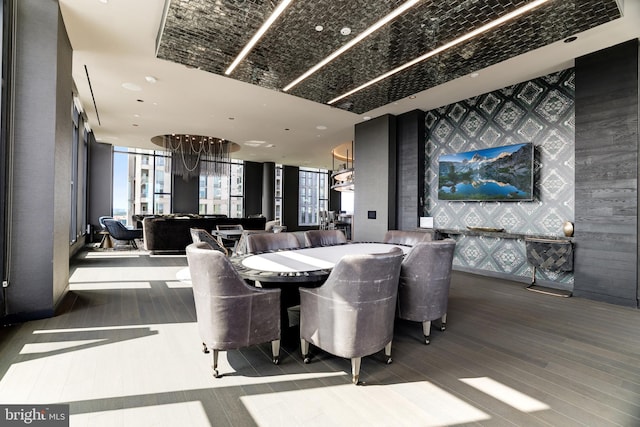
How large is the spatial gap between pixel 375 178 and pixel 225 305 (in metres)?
5.66

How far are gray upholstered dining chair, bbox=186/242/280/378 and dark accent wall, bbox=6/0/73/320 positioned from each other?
7.83ft

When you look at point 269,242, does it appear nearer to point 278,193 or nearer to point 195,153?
point 195,153

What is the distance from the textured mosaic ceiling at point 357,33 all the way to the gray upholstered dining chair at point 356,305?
2.70m

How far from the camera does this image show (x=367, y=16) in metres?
3.27

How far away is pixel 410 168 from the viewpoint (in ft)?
22.5

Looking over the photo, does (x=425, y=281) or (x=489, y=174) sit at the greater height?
(x=489, y=174)

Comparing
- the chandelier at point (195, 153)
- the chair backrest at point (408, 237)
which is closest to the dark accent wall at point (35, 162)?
the chair backrest at point (408, 237)

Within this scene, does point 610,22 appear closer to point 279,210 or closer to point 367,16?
point 367,16

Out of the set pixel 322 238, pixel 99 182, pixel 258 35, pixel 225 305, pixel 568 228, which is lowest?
pixel 225 305

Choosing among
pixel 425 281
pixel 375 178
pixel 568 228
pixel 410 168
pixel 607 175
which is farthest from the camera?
pixel 375 178

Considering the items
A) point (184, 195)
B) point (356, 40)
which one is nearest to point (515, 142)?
point (356, 40)

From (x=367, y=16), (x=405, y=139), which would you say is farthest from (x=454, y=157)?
(x=367, y=16)

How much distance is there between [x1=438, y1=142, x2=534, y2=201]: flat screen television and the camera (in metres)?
5.18

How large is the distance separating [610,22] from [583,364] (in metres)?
3.93
